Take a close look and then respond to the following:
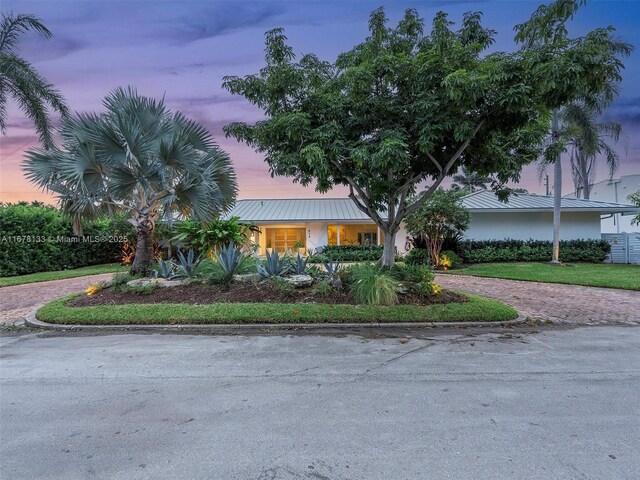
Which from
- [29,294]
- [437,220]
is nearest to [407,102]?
[437,220]

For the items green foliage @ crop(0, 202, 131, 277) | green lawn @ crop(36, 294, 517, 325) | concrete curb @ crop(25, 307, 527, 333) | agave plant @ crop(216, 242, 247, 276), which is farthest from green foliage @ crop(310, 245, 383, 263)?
concrete curb @ crop(25, 307, 527, 333)

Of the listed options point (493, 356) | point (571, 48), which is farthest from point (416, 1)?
point (493, 356)

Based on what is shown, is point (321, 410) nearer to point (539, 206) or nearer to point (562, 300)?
point (562, 300)

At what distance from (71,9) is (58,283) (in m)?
8.65

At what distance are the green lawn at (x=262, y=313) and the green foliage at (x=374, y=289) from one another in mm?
299

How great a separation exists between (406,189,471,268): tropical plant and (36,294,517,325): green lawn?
8796 mm

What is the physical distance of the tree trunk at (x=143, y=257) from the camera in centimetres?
909

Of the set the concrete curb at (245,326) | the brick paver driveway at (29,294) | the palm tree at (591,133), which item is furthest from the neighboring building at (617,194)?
the brick paver driveway at (29,294)

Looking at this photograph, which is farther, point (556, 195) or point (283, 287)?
point (556, 195)

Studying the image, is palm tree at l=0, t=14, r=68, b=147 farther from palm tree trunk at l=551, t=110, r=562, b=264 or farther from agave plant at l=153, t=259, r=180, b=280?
palm tree trunk at l=551, t=110, r=562, b=264

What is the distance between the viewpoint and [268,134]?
793 centimetres

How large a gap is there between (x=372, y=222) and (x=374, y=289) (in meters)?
14.9

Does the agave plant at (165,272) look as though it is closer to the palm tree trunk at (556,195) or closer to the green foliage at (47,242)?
the green foliage at (47,242)

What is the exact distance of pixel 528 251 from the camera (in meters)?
18.5
